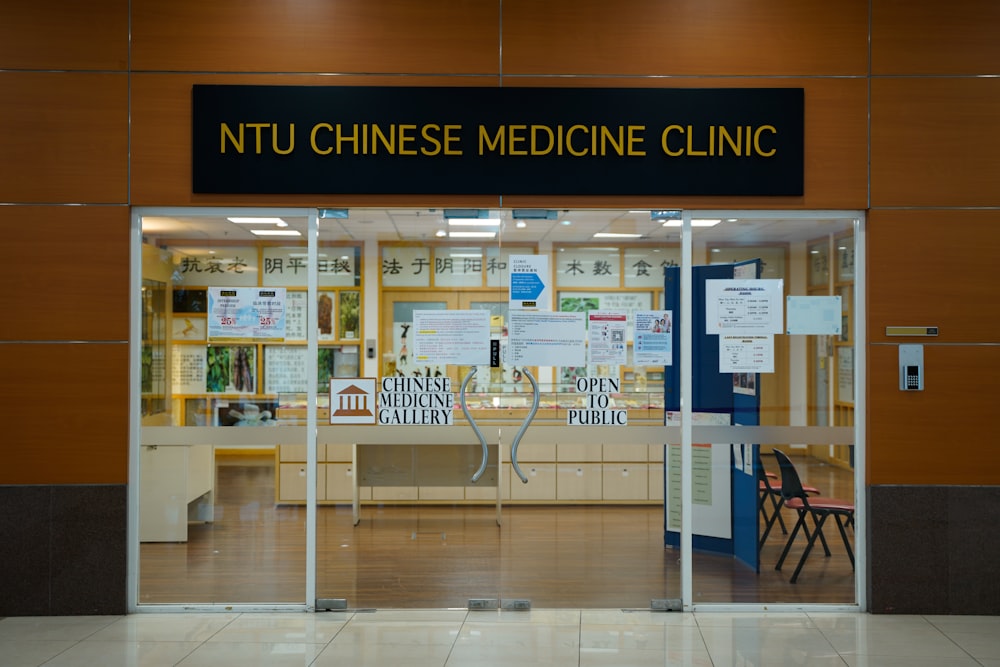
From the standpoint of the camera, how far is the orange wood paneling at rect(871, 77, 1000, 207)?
→ 5.41 metres

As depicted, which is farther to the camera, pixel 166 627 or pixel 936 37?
pixel 936 37

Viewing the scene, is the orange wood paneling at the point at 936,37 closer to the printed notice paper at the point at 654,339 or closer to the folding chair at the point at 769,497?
the printed notice paper at the point at 654,339

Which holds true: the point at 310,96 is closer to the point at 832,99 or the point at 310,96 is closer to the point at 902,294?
the point at 832,99

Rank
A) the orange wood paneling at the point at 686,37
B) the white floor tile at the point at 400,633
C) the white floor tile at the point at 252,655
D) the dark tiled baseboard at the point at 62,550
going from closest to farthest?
the white floor tile at the point at 252,655, the white floor tile at the point at 400,633, the dark tiled baseboard at the point at 62,550, the orange wood paneling at the point at 686,37

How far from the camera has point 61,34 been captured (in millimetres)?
5359

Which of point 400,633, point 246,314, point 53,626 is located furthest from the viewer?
point 246,314

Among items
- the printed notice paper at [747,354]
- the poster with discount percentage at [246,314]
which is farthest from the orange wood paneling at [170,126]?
the printed notice paper at [747,354]

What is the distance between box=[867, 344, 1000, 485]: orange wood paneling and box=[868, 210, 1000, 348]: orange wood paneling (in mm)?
88

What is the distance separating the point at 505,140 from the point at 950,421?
9.79 ft

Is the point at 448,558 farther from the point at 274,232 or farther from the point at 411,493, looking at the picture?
the point at 274,232

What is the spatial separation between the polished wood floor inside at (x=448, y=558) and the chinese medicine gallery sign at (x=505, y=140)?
1691mm

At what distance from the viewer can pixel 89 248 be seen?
17.6 ft

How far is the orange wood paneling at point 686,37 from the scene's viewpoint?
17.8 ft

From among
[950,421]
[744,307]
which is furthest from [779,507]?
[744,307]
